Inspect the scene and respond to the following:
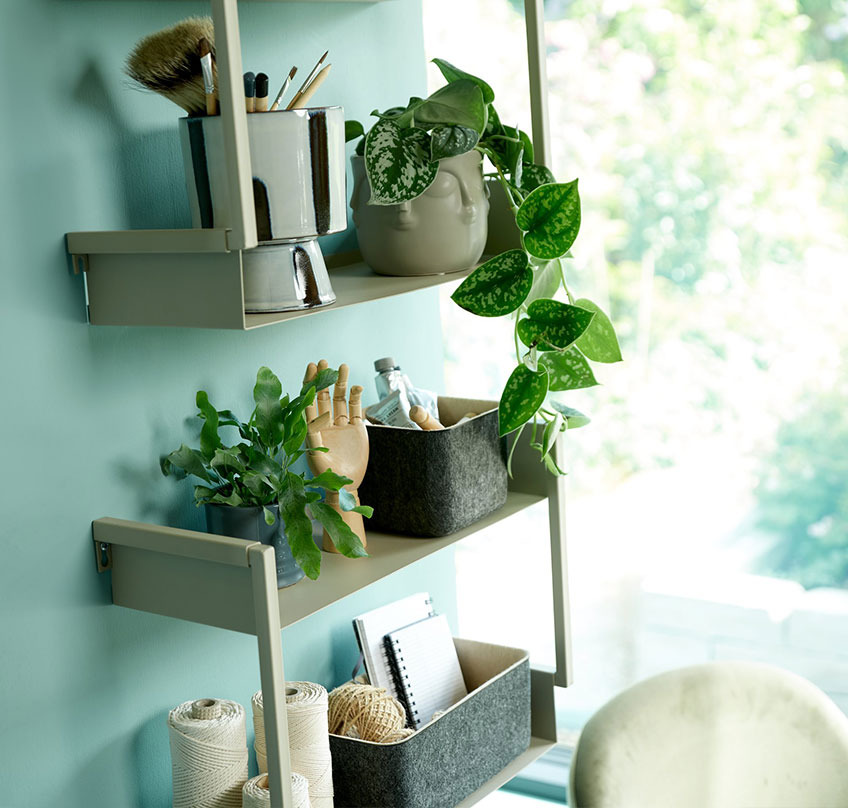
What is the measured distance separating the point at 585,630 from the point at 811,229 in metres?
1.04

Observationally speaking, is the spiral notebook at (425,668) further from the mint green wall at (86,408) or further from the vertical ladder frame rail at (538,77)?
the vertical ladder frame rail at (538,77)

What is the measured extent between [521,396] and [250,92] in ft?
1.58

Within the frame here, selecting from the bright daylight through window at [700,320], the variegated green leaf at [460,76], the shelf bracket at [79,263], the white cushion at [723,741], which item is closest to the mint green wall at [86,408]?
the shelf bracket at [79,263]

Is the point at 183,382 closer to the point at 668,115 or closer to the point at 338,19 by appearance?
the point at 338,19

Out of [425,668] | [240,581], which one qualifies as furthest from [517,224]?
[425,668]

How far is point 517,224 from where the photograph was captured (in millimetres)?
1237

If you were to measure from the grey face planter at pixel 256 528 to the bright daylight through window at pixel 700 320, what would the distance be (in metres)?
1.02

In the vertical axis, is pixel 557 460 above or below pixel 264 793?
above

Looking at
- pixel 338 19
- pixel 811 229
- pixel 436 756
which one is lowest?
pixel 436 756

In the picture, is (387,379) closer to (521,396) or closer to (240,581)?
(521,396)

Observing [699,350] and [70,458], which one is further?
[699,350]

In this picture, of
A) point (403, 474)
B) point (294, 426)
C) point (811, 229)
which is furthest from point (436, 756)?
point (811, 229)

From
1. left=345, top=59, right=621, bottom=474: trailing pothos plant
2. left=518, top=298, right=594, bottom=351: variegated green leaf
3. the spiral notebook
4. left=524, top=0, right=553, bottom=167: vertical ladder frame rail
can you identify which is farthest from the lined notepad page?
left=524, top=0, right=553, bottom=167: vertical ladder frame rail

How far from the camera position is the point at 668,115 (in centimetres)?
213
